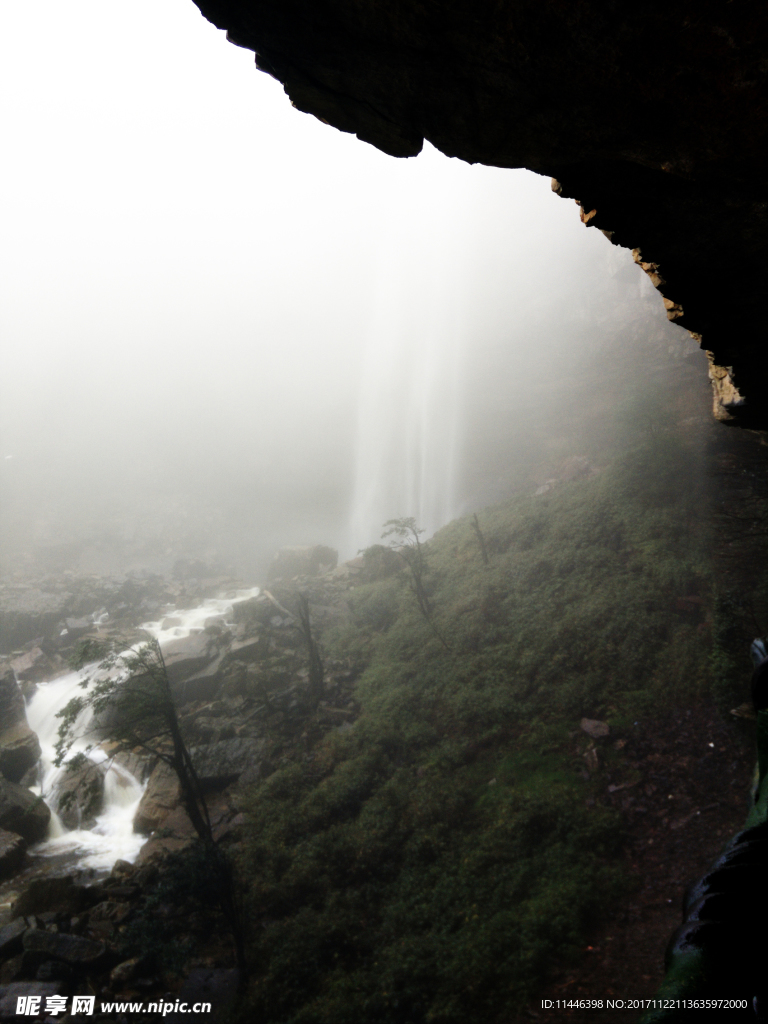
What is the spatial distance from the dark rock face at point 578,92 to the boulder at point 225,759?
2080 cm

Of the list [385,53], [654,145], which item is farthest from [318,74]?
[654,145]

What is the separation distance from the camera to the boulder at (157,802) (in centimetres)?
1762

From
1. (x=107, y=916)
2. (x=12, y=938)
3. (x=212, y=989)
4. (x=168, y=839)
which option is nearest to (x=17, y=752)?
(x=168, y=839)

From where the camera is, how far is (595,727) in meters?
14.1

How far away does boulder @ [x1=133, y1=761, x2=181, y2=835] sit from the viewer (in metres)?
17.6

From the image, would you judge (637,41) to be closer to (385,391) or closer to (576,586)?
(576,586)

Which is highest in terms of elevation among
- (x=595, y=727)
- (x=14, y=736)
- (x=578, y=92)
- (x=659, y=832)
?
(x=578, y=92)

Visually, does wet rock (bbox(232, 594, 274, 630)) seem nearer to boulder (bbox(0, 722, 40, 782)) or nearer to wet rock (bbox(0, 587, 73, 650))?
boulder (bbox(0, 722, 40, 782))

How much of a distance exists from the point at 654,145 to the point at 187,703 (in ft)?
97.2

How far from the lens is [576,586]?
21656 millimetres

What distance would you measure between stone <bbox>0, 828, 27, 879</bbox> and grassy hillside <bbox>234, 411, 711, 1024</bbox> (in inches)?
386

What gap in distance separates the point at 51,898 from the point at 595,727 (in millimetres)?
17516

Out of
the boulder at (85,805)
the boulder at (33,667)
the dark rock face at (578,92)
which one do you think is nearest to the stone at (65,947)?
the boulder at (85,805)

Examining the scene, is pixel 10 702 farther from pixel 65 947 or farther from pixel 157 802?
pixel 65 947
